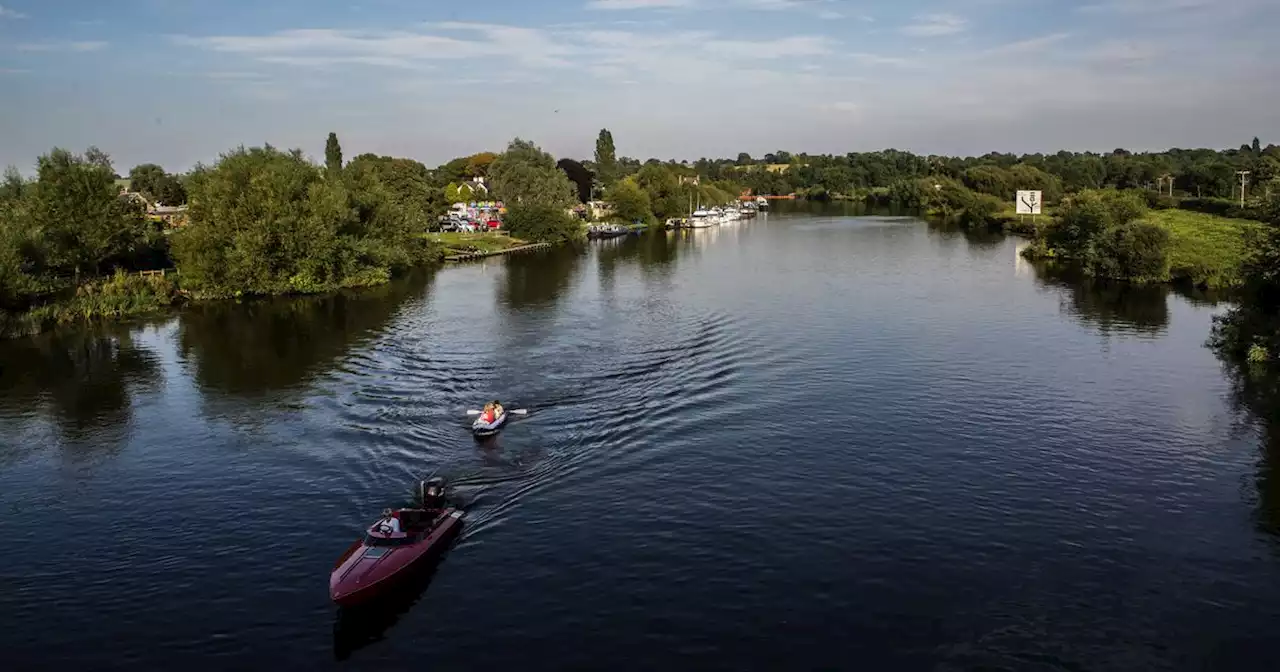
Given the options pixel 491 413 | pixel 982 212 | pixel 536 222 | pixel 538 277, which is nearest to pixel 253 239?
pixel 538 277

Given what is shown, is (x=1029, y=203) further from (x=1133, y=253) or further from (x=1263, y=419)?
(x=1263, y=419)

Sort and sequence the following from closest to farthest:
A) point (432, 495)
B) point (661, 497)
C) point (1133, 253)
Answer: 1. point (432, 495)
2. point (661, 497)
3. point (1133, 253)

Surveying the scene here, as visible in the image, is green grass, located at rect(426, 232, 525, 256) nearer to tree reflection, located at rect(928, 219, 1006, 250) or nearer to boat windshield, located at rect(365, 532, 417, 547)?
tree reflection, located at rect(928, 219, 1006, 250)

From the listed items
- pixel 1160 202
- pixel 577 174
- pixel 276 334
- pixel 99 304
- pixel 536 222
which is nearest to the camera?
pixel 276 334

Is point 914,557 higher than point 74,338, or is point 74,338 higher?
point 74,338

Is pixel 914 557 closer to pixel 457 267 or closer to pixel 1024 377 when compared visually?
pixel 1024 377

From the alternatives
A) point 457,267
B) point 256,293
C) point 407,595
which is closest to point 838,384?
point 407,595
